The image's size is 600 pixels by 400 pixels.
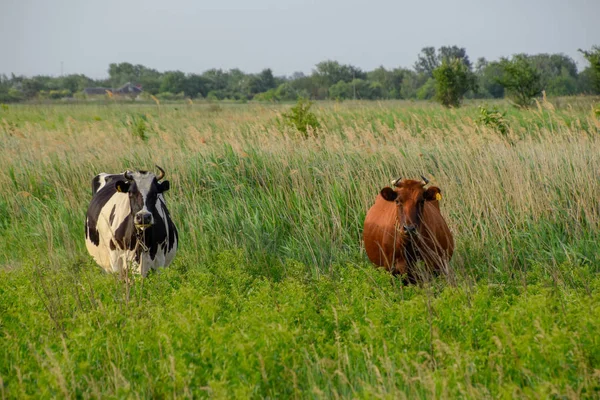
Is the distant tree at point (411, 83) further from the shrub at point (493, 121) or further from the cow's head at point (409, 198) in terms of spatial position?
the cow's head at point (409, 198)

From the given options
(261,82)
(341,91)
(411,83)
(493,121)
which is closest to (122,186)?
(493,121)

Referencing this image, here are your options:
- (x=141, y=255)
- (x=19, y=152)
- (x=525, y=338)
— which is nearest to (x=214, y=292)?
(x=141, y=255)

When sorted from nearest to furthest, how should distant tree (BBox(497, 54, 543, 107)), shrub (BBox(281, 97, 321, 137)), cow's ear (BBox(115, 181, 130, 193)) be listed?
cow's ear (BBox(115, 181, 130, 193)) → shrub (BBox(281, 97, 321, 137)) → distant tree (BBox(497, 54, 543, 107))

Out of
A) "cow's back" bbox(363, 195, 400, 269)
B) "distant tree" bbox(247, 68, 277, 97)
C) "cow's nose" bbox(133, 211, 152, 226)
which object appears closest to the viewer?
"cow's nose" bbox(133, 211, 152, 226)

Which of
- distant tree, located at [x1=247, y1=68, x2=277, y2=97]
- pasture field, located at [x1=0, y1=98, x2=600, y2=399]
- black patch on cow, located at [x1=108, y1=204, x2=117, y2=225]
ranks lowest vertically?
pasture field, located at [x1=0, y1=98, x2=600, y2=399]

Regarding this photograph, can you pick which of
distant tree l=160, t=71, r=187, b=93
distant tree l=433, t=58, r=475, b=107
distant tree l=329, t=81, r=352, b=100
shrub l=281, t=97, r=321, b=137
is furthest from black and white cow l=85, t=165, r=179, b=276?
distant tree l=329, t=81, r=352, b=100

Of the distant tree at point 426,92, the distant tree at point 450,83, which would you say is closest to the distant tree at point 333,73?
the distant tree at point 426,92

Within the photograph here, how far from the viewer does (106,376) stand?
4.20 m

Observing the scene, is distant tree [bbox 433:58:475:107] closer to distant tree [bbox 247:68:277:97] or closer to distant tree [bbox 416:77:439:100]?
distant tree [bbox 416:77:439:100]

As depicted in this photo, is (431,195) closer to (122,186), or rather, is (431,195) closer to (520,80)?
(122,186)

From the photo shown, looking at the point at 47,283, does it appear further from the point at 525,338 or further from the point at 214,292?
the point at 525,338

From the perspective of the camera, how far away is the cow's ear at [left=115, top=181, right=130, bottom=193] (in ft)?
21.8

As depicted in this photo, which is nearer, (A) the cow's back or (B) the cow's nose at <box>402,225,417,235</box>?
(B) the cow's nose at <box>402,225,417,235</box>

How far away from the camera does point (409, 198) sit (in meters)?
6.30
